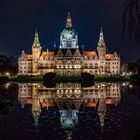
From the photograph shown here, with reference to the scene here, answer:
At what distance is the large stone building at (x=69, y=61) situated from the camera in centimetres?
16800

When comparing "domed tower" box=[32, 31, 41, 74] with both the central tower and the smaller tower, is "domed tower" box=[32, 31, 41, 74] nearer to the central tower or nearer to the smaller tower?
the smaller tower

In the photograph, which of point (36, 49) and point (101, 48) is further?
point (36, 49)

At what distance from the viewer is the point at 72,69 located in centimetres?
16625

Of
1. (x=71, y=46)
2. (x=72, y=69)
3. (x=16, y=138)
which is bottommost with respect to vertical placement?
(x=16, y=138)

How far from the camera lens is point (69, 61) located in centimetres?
16875

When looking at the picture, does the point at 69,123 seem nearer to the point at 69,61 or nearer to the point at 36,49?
the point at 69,61

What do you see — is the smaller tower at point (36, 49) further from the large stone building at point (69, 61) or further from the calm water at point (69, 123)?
the calm water at point (69, 123)

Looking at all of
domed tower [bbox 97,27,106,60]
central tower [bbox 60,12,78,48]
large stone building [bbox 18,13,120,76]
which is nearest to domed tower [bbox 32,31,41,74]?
large stone building [bbox 18,13,120,76]

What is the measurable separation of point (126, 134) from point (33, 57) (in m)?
155

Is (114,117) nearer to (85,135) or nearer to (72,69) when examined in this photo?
(85,135)

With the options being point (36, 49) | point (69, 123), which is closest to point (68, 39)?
point (36, 49)

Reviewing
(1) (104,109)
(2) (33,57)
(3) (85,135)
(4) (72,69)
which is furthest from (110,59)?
(3) (85,135)

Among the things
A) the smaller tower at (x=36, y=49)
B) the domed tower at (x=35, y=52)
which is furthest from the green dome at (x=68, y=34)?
the smaller tower at (x=36, y=49)

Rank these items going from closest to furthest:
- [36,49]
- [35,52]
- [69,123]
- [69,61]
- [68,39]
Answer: [69,123], [69,61], [35,52], [36,49], [68,39]
